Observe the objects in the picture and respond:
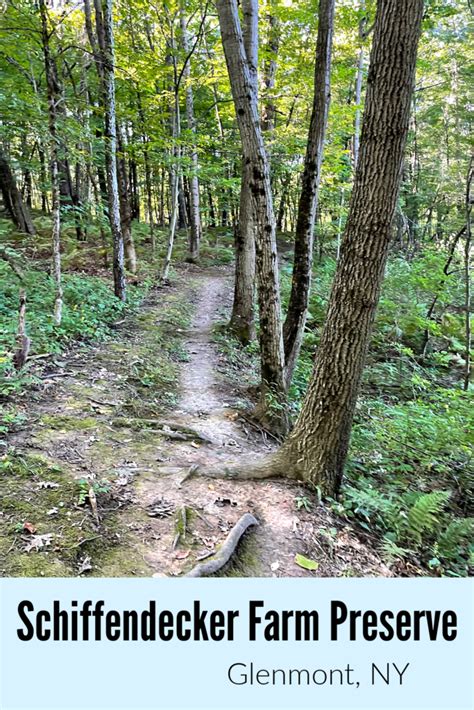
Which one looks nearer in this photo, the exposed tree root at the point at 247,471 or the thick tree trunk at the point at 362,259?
the thick tree trunk at the point at 362,259

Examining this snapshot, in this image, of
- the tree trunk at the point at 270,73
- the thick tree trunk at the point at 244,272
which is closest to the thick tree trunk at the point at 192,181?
the tree trunk at the point at 270,73

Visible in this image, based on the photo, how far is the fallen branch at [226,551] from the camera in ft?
9.40

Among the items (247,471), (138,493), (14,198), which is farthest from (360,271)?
(14,198)

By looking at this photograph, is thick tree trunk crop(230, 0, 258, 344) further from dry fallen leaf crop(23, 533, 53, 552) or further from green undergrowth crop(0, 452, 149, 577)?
dry fallen leaf crop(23, 533, 53, 552)

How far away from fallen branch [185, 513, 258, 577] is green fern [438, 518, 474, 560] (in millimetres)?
1895

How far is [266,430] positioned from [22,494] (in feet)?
10.8

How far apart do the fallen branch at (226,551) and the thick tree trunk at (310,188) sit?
301cm

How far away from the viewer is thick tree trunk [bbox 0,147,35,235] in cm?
1366

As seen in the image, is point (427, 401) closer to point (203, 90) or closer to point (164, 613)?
point (164, 613)

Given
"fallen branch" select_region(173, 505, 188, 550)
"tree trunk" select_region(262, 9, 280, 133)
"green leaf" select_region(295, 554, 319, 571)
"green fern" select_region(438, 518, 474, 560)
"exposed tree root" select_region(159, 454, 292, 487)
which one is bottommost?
"green fern" select_region(438, 518, 474, 560)

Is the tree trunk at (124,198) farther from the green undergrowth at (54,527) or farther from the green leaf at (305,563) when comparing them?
the green leaf at (305,563)

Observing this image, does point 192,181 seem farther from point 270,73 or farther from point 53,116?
point 53,116

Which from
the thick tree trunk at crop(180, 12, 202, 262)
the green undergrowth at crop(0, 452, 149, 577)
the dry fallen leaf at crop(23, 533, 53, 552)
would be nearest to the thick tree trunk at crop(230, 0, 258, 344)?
the thick tree trunk at crop(180, 12, 202, 262)

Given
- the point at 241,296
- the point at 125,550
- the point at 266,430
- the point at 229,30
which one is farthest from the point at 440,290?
the point at 125,550
